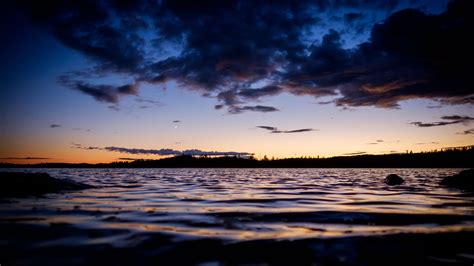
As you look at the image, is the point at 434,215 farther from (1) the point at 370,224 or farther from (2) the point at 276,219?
(2) the point at 276,219

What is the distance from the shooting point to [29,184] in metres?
12.6

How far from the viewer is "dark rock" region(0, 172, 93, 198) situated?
12039mm

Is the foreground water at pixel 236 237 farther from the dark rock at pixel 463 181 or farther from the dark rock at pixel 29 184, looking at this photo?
the dark rock at pixel 463 181

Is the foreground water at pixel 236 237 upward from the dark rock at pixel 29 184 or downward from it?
downward

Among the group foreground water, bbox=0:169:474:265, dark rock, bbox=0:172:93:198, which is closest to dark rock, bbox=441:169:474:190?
foreground water, bbox=0:169:474:265

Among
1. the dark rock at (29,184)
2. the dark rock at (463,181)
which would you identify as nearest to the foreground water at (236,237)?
the dark rock at (29,184)

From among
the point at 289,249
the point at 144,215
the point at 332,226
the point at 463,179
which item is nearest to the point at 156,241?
the point at 289,249

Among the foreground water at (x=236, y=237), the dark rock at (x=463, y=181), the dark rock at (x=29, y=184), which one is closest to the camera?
the foreground water at (x=236, y=237)

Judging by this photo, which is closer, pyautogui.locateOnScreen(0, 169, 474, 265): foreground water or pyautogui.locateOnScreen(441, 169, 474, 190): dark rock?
pyautogui.locateOnScreen(0, 169, 474, 265): foreground water

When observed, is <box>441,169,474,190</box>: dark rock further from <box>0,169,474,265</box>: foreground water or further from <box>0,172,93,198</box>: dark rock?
<box>0,172,93,198</box>: dark rock

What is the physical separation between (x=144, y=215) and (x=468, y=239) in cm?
619

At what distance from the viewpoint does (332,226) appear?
5586 millimetres

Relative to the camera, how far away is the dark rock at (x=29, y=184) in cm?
1204

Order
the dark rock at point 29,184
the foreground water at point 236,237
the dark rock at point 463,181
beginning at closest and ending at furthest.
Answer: the foreground water at point 236,237 < the dark rock at point 29,184 < the dark rock at point 463,181
